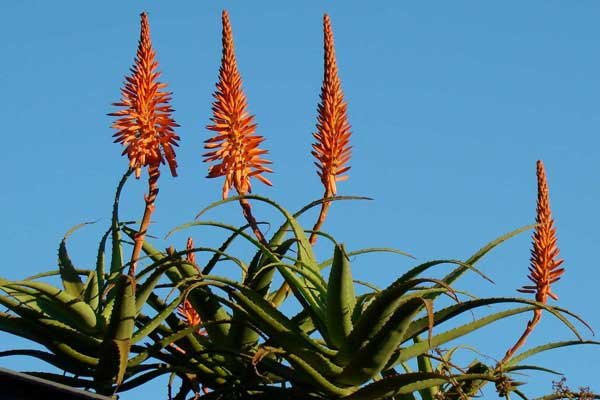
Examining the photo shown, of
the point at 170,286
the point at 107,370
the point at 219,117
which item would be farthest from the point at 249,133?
the point at 107,370

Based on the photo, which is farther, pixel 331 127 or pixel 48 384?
pixel 331 127

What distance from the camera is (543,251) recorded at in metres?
10.5

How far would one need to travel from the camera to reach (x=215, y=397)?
961 cm

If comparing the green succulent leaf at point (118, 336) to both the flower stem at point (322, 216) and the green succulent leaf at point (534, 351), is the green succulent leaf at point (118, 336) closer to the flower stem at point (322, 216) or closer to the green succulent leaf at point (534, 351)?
the flower stem at point (322, 216)

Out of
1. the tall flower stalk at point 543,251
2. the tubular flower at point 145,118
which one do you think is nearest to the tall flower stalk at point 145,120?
the tubular flower at point 145,118

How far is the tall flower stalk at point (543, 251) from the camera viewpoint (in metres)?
10.4

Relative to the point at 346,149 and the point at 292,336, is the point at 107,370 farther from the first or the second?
the point at 346,149

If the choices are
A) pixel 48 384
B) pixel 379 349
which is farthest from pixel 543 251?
pixel 48 384

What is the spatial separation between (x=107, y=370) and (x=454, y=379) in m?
2.03

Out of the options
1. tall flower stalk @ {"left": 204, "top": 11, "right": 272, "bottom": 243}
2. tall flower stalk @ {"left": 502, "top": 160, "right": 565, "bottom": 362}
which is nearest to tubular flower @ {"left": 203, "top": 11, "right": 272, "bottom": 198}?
tall flower stalk @ {"left": 204, "top": 11, "right": 272, "bottom": 243}

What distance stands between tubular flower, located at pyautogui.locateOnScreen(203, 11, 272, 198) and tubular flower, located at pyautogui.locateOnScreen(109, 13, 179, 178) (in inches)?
11.0

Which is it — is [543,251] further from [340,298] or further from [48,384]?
[48,384]

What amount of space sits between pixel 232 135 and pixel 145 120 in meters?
0.55

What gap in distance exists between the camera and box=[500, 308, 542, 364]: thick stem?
10000 millimetres
